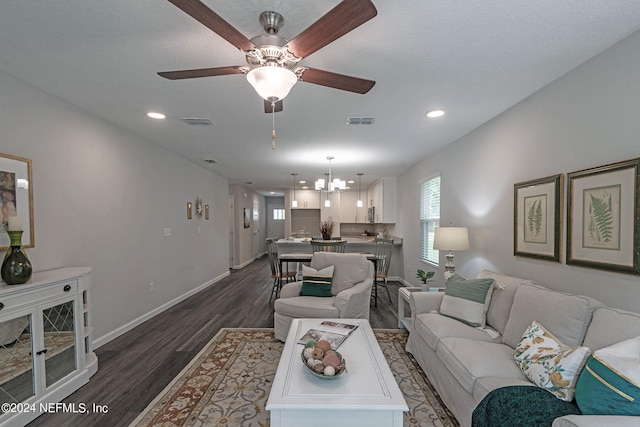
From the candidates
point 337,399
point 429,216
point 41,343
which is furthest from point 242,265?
point 337,399

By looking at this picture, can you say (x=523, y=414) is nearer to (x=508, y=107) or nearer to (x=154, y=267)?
(x=508, y=107)

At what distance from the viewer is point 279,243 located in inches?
242

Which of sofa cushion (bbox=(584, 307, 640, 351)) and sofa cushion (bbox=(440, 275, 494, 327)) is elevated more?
sofa cushion (bbox=(584, 307, 640, 351))

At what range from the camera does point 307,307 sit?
3.17 meters

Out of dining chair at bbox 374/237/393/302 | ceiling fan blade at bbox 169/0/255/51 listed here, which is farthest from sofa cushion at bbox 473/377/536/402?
dining chair at bbox 374/237/393/302

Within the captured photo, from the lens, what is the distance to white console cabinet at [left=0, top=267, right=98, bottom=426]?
6.41 feet

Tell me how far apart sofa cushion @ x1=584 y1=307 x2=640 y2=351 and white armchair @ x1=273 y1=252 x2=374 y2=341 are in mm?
1961

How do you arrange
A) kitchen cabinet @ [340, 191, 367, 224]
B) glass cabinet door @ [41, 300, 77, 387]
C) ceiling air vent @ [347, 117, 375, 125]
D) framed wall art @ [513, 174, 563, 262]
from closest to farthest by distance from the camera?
glass cabinet door @ [41, 300, 77, 387], framed wall art @ [513, 174, 563, 262], ceiling air vent @ [347, 117, 375, 125], kitchen cabinet @ [340, 191, 367, 224]

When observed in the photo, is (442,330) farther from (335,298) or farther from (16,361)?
(16,361)

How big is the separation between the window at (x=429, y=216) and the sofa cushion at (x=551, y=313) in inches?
95.2

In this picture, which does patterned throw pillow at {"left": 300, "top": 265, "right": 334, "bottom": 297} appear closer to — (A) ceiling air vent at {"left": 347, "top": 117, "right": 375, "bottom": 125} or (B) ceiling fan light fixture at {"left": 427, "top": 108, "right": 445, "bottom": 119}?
(A) ceiling air vent at {"left": 347, "top": 117, "right": 375, "bottom": 125}

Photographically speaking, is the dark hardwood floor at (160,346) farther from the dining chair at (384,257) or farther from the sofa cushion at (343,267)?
the sofa cushion at (343,267)

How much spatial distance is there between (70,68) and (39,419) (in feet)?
8.43

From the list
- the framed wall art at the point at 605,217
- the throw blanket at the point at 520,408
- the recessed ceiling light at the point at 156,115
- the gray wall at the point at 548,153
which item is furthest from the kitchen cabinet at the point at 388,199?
the throw blanket at the point at 520,408
